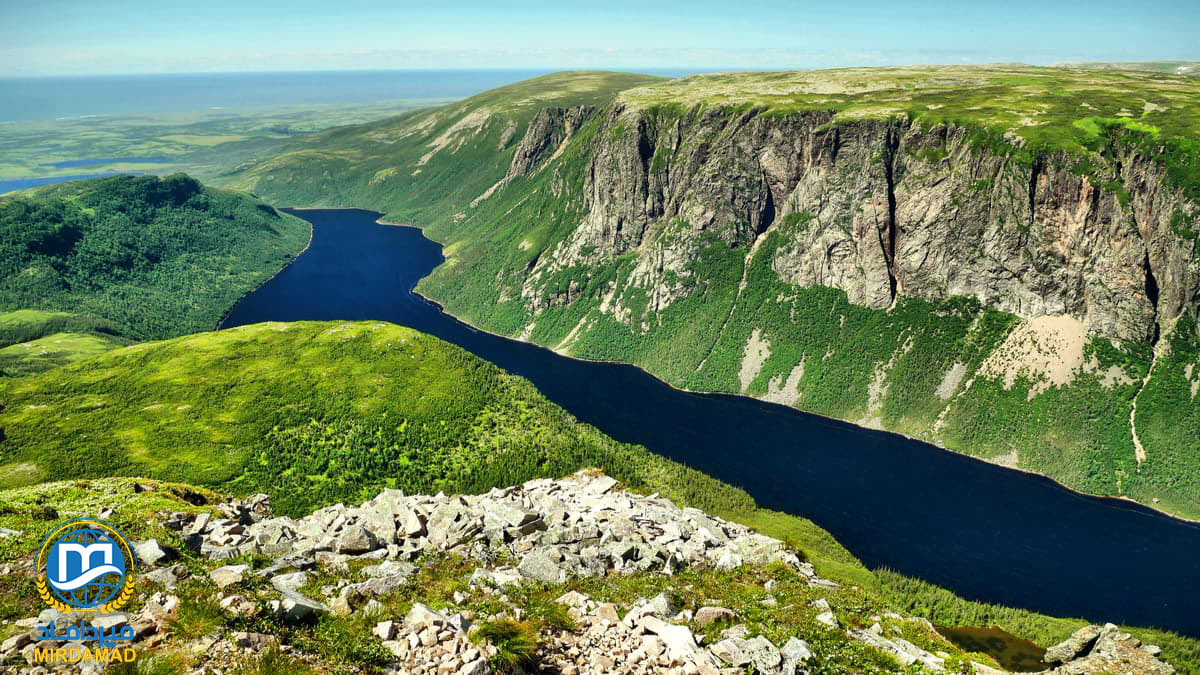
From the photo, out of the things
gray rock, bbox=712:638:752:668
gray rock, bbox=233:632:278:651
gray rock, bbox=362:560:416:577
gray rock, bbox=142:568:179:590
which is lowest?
gray rock, bbox=362:560:416:577

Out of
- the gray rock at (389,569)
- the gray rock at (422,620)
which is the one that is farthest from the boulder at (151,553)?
the gray rock at (422,620)

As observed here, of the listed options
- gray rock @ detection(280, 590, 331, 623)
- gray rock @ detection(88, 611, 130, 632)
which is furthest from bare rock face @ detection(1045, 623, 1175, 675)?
gray rock @ detection(88, 611, 130, 632)

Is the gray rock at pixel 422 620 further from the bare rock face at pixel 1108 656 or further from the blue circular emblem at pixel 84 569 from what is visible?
the bare rock face at pixel 1108 656

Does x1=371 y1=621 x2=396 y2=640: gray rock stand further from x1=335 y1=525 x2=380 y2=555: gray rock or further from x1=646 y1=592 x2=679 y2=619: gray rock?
x1=335 y1=525 x2=380 y2=555: gray rock

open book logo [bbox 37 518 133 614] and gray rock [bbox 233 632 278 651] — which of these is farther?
open book logo [bbox 37 518 133 614]

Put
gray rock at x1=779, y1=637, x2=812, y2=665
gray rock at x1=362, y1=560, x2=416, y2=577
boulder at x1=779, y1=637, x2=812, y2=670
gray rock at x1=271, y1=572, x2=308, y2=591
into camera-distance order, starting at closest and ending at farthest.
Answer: boulder at x1=779, y1=637, x2=812, y2=670, gray rock at x1=779, y1=637, x2=812, y2=665, gray rock at x1=271, y1=572, x2=308, y2=591, gray rock at x1=362, y1=560, x2=416, y2=577

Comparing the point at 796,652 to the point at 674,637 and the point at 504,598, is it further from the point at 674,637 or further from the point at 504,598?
the point at 504,598

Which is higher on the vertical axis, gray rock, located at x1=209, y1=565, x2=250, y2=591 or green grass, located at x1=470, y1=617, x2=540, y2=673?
gray rock, located at x1=209, y1=565, x2=250, y2=591
